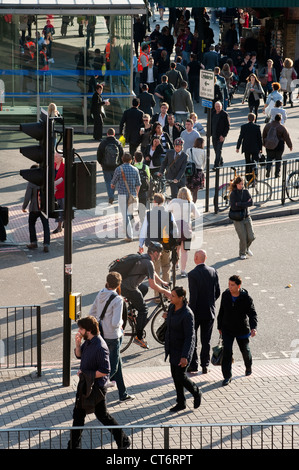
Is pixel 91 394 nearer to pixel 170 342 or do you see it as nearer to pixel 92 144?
pixel 170 342

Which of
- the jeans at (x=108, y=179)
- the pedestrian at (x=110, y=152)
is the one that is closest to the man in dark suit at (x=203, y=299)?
the pedestrian at (x=110, y=152)

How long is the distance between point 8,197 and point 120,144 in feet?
9.15

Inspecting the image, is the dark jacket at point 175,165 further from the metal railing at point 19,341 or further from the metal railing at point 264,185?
the metal railing at point 19,341

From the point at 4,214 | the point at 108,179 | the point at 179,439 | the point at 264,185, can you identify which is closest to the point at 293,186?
the point at 264,185

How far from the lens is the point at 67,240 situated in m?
11.8

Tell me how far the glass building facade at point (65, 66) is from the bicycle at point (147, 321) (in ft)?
45.3

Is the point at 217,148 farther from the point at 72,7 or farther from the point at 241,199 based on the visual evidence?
the point at 241,199

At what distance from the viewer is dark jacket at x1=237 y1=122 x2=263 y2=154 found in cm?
2223

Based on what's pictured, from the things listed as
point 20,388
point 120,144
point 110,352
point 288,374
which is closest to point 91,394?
point 110,352

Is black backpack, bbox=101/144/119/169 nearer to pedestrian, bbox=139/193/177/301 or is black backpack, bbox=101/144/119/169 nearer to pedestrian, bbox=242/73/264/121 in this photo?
pedestrian, bbox=139/193/177/301

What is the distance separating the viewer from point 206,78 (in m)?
20.0

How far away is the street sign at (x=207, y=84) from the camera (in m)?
19.8

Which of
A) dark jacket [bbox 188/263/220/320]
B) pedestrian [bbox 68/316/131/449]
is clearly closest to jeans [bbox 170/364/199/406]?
pedestrian [bbox 68/316/131/449]

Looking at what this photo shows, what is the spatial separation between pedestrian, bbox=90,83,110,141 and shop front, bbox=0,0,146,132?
79cm
